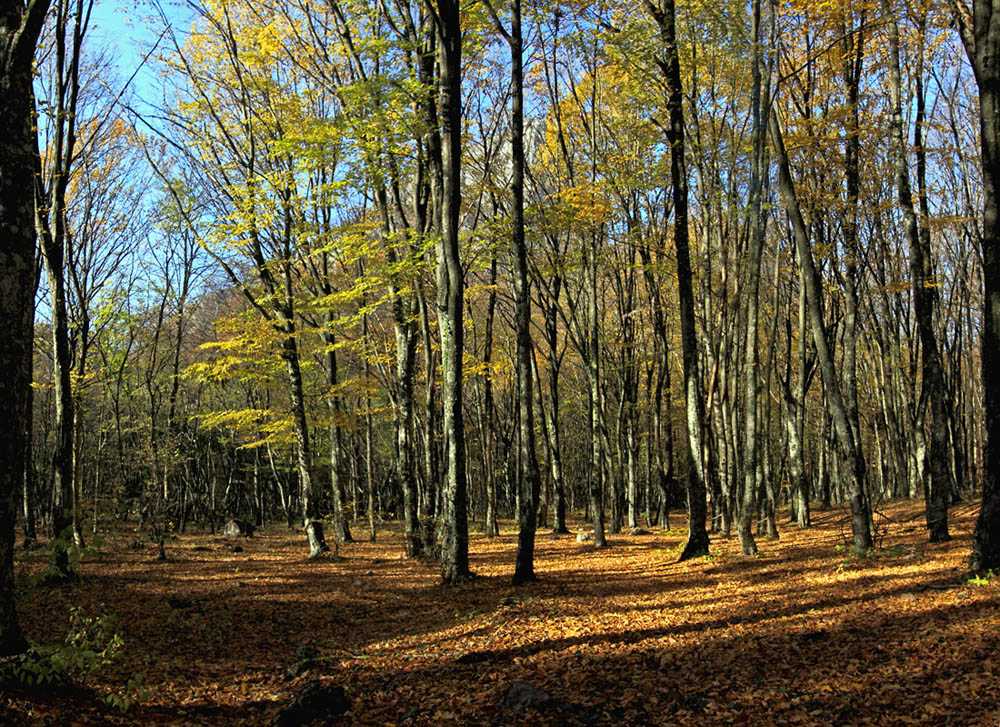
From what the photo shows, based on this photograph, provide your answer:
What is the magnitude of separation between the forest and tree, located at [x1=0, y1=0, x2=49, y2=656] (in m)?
0.02

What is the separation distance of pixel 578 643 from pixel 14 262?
19.3 ft

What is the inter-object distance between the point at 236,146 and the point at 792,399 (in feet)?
54.0

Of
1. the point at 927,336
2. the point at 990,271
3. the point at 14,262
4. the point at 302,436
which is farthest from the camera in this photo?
the point at 302,436

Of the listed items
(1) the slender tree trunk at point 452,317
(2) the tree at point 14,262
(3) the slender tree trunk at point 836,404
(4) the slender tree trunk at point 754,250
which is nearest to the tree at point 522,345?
(1) the slender tree trunk at point 452,317

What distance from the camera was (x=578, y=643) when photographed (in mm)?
6332

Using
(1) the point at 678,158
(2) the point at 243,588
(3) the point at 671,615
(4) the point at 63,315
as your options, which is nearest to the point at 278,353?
(4) the point at 63,315

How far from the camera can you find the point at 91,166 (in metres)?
15.3

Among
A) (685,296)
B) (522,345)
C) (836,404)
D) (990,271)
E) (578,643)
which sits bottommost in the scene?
(578,643)

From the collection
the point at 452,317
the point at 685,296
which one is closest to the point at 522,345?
the point at 452,317

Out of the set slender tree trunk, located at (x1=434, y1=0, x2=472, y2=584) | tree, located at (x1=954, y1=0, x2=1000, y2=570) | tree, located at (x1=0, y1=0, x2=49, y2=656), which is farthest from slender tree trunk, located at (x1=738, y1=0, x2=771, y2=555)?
tree, located at (x1=0, y1=0, x2=49, y2=656)

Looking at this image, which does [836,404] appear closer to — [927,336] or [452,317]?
[927,336]

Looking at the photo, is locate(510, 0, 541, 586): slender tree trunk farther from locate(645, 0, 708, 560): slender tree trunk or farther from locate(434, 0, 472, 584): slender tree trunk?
locate(645, 0, 708, 560): slender tree trunk

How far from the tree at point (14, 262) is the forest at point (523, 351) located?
0.07 ft

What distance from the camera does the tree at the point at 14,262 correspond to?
14.6ft
